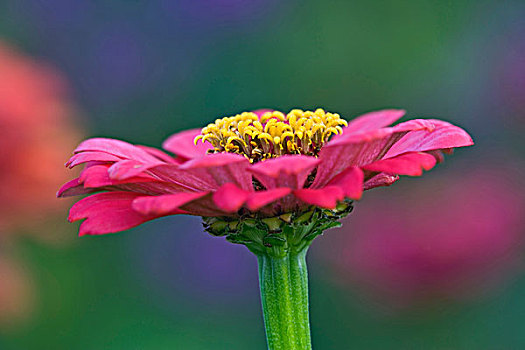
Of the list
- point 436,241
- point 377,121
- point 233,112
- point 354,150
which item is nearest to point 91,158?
point 354,150

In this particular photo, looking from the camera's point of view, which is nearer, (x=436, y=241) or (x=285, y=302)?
(x=285, y=302)

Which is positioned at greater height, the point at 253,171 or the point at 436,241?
the point at 253,171

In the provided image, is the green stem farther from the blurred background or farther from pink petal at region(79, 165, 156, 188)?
the blurred background

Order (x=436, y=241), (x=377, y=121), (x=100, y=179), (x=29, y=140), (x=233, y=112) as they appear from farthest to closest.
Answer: (x=233, y=112), (x=436, y=241), (x=29, y=140), (x=377, y=121), (x=100, y=179)

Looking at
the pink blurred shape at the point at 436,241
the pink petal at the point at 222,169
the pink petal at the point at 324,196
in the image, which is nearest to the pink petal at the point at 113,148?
the pink petal at the point at 222,169

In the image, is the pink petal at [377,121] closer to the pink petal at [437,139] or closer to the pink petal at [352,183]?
the pink petal at [437,139]

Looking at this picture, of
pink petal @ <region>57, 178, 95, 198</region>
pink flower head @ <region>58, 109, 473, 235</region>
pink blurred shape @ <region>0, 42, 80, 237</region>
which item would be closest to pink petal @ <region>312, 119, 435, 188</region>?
pink flower head @ <region>58, 109, 473, 235</region>

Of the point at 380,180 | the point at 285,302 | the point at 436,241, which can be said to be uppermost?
the point at 380,180

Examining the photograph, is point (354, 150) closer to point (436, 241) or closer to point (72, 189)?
point (72, 189)
